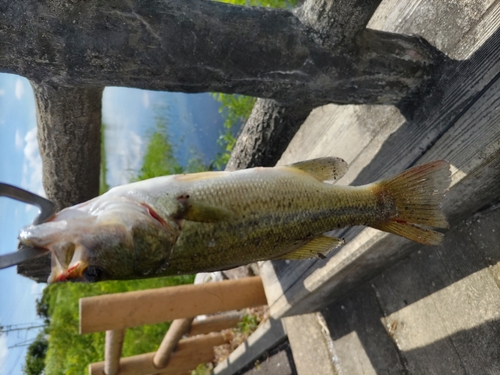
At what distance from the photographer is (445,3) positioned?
8.89 feet

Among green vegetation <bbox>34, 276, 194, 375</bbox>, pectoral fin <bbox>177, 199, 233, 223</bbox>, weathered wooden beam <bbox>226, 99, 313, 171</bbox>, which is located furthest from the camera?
green vegetation <bbox>34, 276, 194, 375</bbox>

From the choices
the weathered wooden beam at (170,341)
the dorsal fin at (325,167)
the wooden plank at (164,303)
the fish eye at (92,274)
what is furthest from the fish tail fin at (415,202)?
the weathered wooden beam at (170,341)

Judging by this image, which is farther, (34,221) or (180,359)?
(180,359)

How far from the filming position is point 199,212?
5.21 feet

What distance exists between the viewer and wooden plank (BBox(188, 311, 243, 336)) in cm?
552

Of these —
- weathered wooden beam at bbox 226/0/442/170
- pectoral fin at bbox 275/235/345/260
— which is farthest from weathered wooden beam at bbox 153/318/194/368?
pectoral fin at bbox 275/235/345/260

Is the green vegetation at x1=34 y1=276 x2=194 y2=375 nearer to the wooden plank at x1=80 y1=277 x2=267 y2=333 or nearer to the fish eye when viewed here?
the wooden plank at x1=80 y1=277 x2=267 y2=333

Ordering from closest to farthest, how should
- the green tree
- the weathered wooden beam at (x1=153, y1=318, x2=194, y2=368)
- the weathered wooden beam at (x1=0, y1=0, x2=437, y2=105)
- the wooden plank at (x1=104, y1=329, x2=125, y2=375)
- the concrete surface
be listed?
1. the weathered wooden beam at (x1=0, y1=0, x2=437, y2=105)
2. the concrete surface
3. the wooden plank at (x1=104, y1=329, x2=125, y2=375)
4. the weathered wooden beam at (x1=153, y1=318, x2=194, y2=368)
5. the green tree

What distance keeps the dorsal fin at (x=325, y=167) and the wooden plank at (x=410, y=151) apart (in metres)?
0.84

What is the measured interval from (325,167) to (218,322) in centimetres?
435

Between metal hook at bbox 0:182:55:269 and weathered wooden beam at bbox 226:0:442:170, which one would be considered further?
weathered wooden beam at bbox 226:0:442:170

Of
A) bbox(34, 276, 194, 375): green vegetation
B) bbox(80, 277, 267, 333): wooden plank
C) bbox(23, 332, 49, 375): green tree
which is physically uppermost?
bbox(23, 332, 49, 375): green tree

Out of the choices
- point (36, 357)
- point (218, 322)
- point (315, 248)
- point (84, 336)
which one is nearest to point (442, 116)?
point (315, 248)

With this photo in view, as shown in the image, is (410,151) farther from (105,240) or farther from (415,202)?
(105,240)
